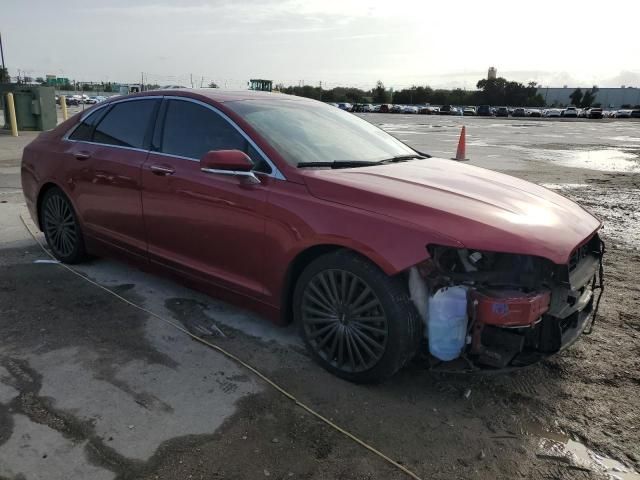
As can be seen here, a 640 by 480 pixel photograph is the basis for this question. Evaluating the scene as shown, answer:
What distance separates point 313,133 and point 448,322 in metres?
1.80

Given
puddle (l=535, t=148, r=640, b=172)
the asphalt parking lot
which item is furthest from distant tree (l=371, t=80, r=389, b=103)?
the asphalt parking lot

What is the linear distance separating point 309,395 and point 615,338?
7.81 feet

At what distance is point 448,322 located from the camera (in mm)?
2797

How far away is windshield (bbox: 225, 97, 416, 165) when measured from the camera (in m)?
3.60

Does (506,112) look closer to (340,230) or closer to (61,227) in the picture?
(61,227)

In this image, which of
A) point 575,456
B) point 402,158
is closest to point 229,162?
point 402,158

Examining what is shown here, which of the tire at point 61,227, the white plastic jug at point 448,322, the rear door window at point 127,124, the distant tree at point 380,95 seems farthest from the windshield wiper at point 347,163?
the distant tree at point 380,95

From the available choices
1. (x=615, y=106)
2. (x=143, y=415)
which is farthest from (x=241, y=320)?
(x=615, y=106)

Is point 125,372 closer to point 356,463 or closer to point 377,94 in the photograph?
point 356,463

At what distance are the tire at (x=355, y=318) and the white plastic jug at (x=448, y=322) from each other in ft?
0.36

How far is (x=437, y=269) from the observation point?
285 centimetres

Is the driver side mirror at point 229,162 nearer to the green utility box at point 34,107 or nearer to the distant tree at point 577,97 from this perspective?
the green utility box at point 34,107

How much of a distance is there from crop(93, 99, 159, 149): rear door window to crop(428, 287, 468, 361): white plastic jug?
2699mm

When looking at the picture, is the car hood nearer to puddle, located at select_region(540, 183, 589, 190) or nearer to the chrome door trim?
the chrome door trim
